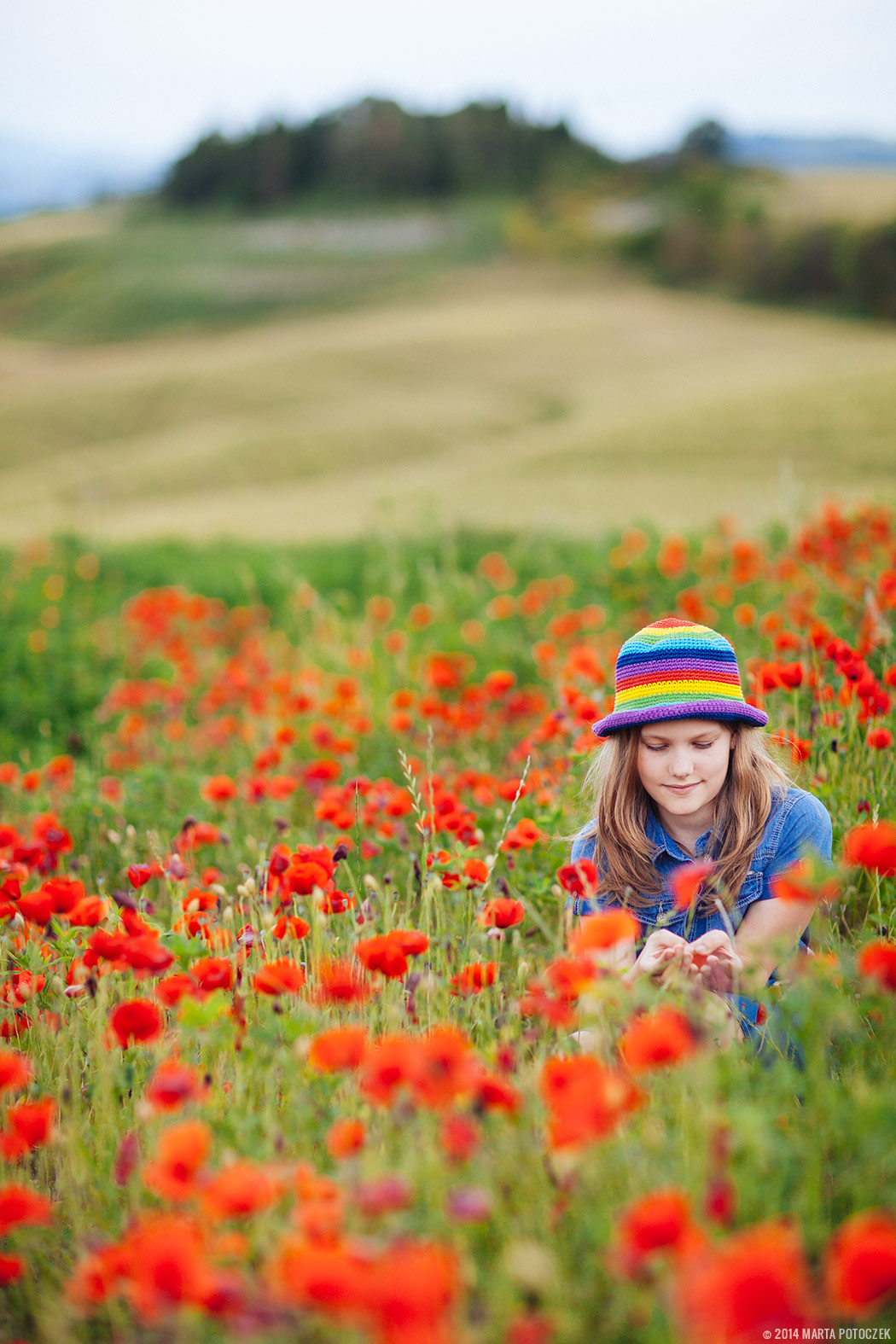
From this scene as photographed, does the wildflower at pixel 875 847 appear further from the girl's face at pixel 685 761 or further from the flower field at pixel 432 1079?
the girl's face at pixel 685 761

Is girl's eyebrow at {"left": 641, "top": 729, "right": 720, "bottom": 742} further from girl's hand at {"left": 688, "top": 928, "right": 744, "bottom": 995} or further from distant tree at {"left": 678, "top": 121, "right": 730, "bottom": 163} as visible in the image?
distant tree at {"left": 678, "top": 121, "right": 730, "bottom": 163}

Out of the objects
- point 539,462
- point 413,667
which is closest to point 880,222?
point 539,462

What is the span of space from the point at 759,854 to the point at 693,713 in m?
0.35

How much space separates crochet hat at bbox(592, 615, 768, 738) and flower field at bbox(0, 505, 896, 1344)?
0.90 feet

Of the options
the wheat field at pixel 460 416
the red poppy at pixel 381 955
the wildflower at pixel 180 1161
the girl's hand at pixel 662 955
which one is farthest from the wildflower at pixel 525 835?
the wheat field at pixel 460 416

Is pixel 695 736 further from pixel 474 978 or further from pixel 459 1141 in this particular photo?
pixel 459 1141

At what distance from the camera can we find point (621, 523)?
30.6 feet

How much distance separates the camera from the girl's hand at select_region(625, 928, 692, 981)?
1.56 meters

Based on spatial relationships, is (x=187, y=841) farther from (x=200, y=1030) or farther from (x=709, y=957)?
(x=709, y=957)

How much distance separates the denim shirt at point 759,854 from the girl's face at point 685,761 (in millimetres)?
138

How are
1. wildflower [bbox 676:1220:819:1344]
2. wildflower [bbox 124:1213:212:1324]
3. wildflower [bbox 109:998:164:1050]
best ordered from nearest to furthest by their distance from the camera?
1. wildflower [bbox 676:1220:819:1344]
2. wildflower [bbox 124:1213:212:1324]
3. wildflower [bbox 109:998:164:1050]

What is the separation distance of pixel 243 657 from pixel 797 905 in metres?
4.58

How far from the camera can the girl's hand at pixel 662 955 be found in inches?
61.6

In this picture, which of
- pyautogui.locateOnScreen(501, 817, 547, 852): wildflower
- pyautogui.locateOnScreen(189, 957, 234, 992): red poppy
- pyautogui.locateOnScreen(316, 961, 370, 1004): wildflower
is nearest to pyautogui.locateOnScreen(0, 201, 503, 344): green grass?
pyautogui.locateOnScreen(501, 817, 547, 852): wildflower
